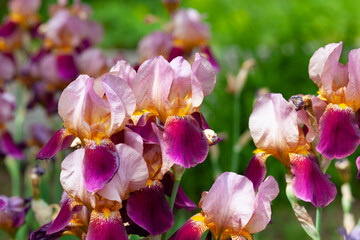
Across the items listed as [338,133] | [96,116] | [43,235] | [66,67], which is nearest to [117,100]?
[96,116]

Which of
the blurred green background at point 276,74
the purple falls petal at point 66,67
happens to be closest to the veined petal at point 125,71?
the blurred green background at point 276,74

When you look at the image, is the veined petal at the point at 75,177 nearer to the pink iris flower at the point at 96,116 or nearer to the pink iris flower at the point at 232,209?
the pink iris flower at the point at 96,116

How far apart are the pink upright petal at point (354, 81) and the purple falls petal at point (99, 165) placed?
1.54ft

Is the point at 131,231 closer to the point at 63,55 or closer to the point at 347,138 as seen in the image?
the point at 347,138

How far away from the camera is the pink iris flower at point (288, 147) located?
0.93m

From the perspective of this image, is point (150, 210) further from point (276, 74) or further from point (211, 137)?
point (276, 74)

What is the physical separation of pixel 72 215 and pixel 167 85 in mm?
288

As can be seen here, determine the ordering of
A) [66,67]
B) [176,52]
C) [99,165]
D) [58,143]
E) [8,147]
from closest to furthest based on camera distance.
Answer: [99,165], [58,143], [8,147], [66,67], [176,52]

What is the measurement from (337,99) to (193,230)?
393 mm

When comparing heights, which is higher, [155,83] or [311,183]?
[155,83]

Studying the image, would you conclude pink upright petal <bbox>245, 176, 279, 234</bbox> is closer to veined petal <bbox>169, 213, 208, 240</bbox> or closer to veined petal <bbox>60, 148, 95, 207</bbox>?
veined petal <bbox>169, 213, 208, 240</bbox>

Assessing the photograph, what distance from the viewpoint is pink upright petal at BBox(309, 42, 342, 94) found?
1015 mm

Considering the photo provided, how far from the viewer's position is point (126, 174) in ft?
2.85

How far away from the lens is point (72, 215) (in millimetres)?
924
